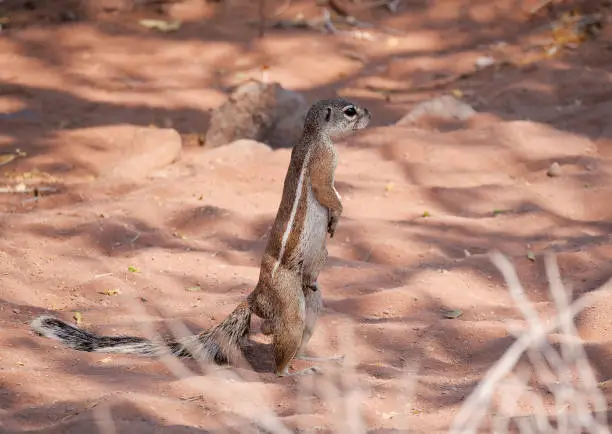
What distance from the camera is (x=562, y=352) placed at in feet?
15.4

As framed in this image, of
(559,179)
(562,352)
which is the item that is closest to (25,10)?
(559,179)

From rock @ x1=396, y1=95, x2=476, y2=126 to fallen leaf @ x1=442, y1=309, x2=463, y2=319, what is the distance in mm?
3990

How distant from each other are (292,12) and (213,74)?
241 centimetres

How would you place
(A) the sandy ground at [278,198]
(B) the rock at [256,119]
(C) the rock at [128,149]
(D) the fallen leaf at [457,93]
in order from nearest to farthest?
(A) the sandy ground at [278,198] < (C) the rock at [128,149] < (B) the rock at [256,119] < (D) the fallen leaf at [457,93]

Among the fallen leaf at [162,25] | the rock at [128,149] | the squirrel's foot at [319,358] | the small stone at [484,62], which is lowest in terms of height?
the fallen leaf at [162,25]

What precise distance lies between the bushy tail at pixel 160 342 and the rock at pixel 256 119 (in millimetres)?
4638

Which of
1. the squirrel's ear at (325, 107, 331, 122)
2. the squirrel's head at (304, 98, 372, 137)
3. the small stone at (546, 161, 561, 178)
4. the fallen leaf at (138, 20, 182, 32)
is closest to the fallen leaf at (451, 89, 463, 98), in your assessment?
the small stone at (546, 161, 561, 178)

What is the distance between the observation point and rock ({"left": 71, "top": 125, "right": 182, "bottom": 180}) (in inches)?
321

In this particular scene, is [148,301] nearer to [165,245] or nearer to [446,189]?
[165,245]

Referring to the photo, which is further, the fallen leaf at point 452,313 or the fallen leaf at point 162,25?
the fallen leaf at point 162,25

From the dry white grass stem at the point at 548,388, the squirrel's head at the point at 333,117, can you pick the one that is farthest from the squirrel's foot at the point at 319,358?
the squirrel's head at the point at 333,117

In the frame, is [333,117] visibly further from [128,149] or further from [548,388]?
[128,149]

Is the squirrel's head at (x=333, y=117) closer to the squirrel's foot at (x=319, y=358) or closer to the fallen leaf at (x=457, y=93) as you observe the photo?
the squirrel's foot at (x=319, y=358)

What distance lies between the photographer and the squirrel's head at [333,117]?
4.77 meters
